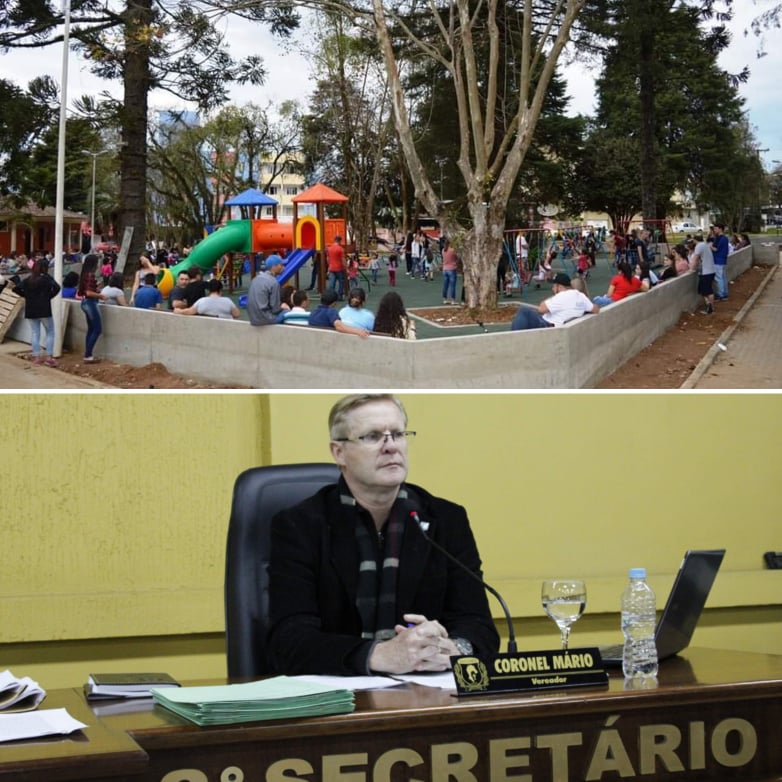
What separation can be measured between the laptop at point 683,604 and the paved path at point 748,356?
8.14 m

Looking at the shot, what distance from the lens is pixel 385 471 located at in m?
3.05

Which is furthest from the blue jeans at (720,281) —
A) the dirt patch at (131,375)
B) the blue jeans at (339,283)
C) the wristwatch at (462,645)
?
the wristwatch at (462,645)

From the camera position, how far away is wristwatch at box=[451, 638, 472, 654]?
112 inches

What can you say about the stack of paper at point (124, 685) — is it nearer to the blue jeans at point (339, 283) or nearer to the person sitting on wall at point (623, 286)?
the person sitting on wall at point (623, 286)

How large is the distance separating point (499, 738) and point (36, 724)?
32.7 inches

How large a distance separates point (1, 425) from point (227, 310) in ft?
30.0

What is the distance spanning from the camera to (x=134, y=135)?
2306cm

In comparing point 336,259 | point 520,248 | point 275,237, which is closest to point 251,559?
point 336,259

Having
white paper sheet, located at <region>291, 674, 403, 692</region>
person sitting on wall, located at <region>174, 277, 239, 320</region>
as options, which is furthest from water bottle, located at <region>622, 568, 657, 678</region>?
person sitting on wall, located at <region>174, 277, 239, 320</region>

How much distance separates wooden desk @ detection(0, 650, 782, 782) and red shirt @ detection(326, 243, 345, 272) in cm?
1855

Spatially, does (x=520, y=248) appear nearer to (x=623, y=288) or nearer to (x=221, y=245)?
(x=221, y=245)

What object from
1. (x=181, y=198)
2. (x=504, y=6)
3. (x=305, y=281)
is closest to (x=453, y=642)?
(x=504, y=6)

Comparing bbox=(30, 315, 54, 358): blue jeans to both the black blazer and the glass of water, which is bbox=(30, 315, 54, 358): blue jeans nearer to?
the black blazer

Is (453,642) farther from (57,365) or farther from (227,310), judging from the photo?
(57,365)
